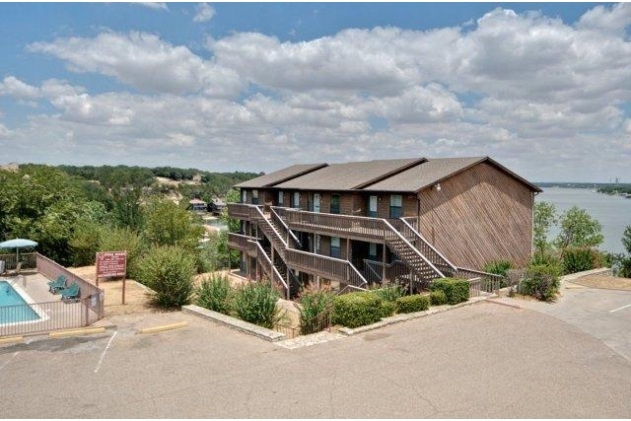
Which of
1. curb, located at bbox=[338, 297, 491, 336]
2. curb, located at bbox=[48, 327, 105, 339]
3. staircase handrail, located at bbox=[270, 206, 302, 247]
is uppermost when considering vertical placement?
staircase handrail, located at bbox=[270, 206, 302, 247]

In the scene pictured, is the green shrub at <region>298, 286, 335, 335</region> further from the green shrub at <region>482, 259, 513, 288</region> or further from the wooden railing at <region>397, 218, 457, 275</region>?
the green shrub at <region>482, 259, 513, 288</region>

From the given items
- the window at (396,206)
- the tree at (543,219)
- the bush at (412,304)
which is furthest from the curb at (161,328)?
the tree at (543,219)

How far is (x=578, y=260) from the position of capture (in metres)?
25.6

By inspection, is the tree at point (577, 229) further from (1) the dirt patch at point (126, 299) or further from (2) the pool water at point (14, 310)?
(2) the pool water at point (14, 310)

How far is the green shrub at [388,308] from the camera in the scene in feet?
48.5

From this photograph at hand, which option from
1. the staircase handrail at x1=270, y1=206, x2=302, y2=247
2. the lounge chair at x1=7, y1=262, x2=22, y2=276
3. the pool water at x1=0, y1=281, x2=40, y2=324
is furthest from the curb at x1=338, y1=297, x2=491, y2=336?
the lounge chair at x1=7, y1=262, x2=22, y2=276

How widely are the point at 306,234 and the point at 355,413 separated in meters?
22.6

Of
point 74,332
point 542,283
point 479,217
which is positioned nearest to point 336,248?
point 479,217

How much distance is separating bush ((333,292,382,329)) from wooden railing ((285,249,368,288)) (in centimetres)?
742

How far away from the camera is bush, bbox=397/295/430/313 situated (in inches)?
611

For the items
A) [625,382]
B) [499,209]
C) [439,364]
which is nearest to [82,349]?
[439,364]

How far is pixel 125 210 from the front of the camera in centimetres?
4500

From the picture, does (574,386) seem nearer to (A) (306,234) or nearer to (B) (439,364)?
(B) (439,364)

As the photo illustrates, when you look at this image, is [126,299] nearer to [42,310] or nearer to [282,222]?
[42,310]
